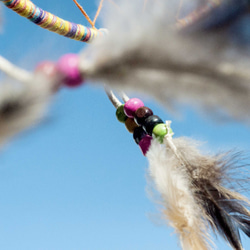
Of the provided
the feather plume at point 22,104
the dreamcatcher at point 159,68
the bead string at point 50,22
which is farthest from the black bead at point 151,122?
the feather plume at point 22,104

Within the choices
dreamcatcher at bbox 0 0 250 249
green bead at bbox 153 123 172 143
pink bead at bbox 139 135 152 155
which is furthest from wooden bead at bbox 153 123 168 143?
dreamcatcher at bbox 0 0 250 249

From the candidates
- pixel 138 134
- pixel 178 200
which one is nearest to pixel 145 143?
pixel 138 134

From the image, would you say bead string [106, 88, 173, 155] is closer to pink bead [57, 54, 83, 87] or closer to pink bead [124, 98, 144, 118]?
pink bead [124, 98, 144, 118]

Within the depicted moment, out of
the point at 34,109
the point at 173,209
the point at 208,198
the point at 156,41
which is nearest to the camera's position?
the point at 156,41

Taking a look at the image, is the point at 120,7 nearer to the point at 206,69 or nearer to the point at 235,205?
the point at 206,69

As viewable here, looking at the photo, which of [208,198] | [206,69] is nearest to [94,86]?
[206,69]

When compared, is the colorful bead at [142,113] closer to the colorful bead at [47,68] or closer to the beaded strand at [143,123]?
the beaded strand at [143,123]

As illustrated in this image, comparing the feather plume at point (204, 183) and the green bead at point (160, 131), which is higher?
the green bead at point (160, 131)
